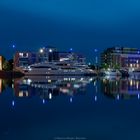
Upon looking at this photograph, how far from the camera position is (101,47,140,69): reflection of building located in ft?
338

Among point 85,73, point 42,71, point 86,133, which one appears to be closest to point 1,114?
point 86,133

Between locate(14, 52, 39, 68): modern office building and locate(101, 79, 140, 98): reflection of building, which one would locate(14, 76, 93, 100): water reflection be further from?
locate(14, 52, 39, 68): modern office building

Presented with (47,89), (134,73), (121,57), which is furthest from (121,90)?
(121,57)

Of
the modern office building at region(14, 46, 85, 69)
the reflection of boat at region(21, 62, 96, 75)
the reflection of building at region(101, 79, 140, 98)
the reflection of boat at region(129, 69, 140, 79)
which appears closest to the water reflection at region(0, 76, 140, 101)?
the reflection of building at region(101, 79, 140, 98)

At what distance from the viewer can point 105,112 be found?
16453 millimetres

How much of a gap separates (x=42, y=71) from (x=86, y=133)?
5735 cm

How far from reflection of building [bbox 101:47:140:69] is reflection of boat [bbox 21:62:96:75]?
3036 centimetres

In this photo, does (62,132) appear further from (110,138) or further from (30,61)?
(30,61)

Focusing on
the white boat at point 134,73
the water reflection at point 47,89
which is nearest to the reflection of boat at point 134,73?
the white boat at point 134,73

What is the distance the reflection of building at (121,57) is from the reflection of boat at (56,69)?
30361mm

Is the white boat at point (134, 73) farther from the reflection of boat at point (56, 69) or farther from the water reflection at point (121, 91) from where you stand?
the water reflection at point (121, 91)

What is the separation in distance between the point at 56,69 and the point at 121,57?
38.6m

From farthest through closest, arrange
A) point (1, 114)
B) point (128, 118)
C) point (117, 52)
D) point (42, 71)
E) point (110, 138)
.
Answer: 1. point (117, 52)
2. point (42, 71)
3. point (1, 114)
4. point (128, 118)
5. point (110, 138)

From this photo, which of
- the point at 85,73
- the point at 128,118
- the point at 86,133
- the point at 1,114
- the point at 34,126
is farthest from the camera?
the point at 85,73
